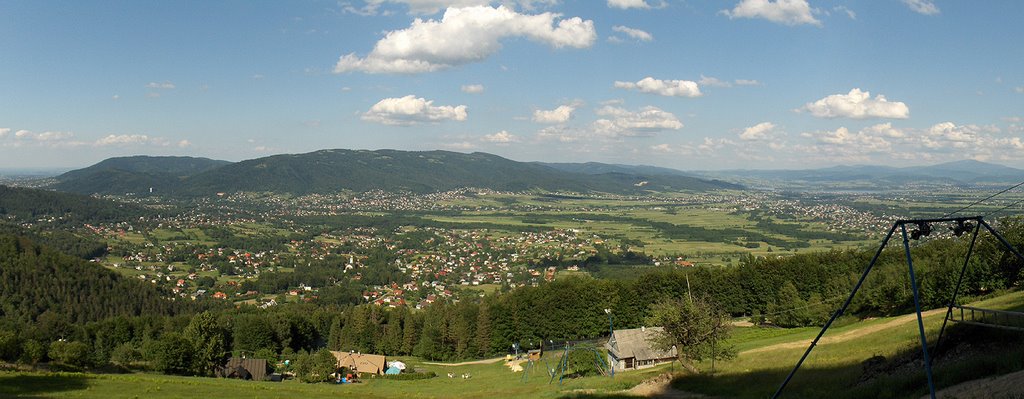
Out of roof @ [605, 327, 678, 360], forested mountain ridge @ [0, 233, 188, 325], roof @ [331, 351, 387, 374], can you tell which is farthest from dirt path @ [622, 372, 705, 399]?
forested mountain ridge @ [0, 233, 188, 325]

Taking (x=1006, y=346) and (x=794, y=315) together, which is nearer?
(x=1006, y=346)

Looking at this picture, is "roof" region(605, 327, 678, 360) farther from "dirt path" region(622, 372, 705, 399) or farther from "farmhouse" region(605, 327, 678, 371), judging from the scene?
"dirt path" region(622, 372, 705, 399)

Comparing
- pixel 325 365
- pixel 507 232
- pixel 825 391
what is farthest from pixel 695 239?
pixel 825 391

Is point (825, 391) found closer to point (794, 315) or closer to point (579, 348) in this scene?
point (579, 348)

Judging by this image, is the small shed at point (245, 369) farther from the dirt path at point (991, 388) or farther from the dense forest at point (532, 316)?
the dirt path at point (991, 388)

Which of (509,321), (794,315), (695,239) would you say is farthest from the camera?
(695,239)

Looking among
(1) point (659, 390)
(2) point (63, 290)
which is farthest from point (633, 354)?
(2) point (63, 290)

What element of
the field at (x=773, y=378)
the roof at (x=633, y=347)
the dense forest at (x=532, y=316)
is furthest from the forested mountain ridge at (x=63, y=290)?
the roof at (x=633, y=347)
